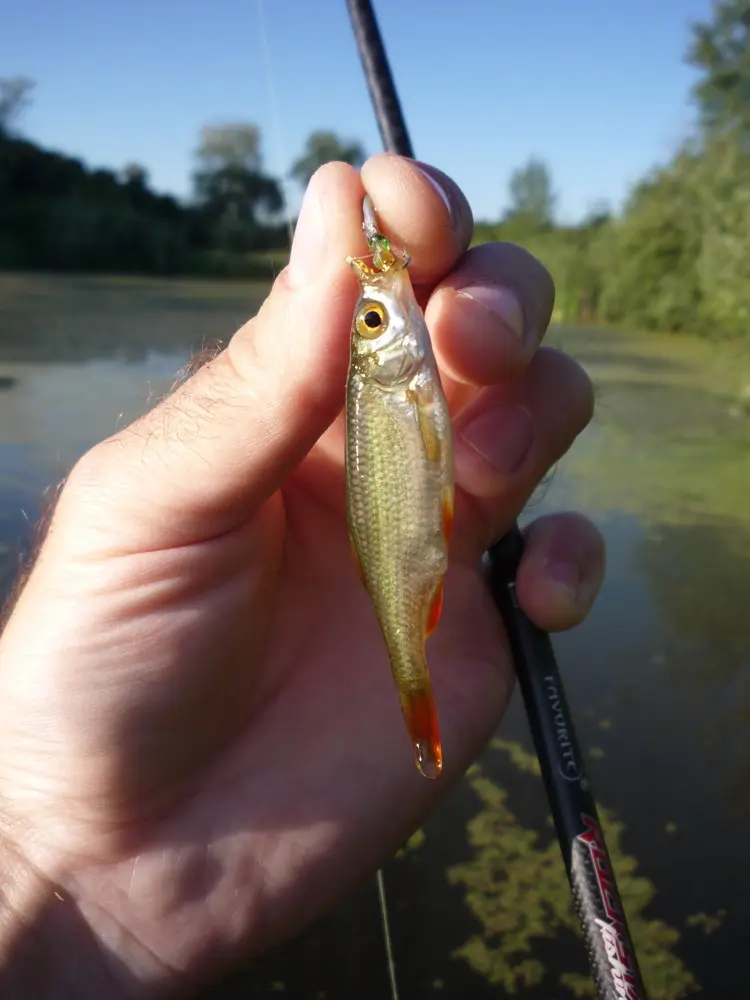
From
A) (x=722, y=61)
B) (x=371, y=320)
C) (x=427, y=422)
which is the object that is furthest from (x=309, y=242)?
(x=722, y=61)

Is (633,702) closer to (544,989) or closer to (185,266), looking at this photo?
(544,989)

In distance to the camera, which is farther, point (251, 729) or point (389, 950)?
point (389, 950)

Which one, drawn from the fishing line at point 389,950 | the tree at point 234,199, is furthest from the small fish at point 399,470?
the tree at point 234,199

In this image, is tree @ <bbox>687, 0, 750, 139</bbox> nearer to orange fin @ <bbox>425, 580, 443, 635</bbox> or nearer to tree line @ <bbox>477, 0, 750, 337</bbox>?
tree line @ <bbox>477, 0, 750, 337</bbox>

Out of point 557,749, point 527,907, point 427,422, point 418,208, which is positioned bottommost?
point 527,907

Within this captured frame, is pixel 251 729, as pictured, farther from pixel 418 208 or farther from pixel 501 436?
pixel 418 208

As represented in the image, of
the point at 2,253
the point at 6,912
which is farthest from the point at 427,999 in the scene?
the point at 2,253

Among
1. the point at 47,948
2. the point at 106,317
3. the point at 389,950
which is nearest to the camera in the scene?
the point at 47,948
